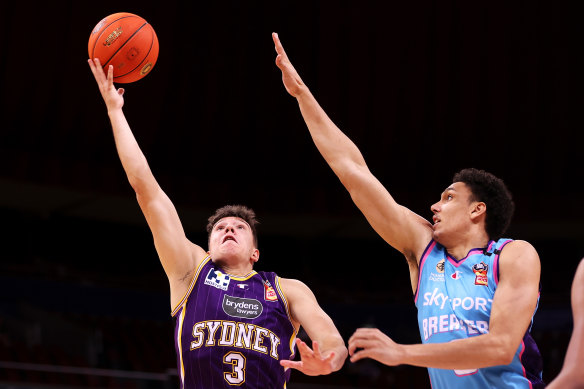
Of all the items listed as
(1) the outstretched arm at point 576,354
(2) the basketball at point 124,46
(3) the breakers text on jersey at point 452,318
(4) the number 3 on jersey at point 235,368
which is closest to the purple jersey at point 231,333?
(4) the number 3 on jersey at point 235,368

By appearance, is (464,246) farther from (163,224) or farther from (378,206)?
(163,224)

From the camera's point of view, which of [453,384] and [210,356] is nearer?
[453,384]

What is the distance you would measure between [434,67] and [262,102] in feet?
10.9

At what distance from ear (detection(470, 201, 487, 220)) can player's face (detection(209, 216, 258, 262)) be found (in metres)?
1.30

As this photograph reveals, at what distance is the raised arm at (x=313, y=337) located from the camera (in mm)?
2846

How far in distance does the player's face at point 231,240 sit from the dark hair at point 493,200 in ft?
4.22

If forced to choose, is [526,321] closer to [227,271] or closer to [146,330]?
[227,271]

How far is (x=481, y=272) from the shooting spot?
3.09m

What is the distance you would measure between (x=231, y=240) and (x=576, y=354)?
8.71 ft

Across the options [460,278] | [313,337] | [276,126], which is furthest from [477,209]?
[276,126]

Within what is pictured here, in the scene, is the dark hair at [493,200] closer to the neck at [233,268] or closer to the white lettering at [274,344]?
the white lettering at [274,344]

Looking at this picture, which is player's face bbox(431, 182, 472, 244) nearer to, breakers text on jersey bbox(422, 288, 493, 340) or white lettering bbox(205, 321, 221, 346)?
breakers text on jersey bbox(422, 288, 493, 340)

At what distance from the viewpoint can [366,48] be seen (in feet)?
43.6

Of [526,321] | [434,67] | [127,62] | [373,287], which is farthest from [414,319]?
[526,321]
